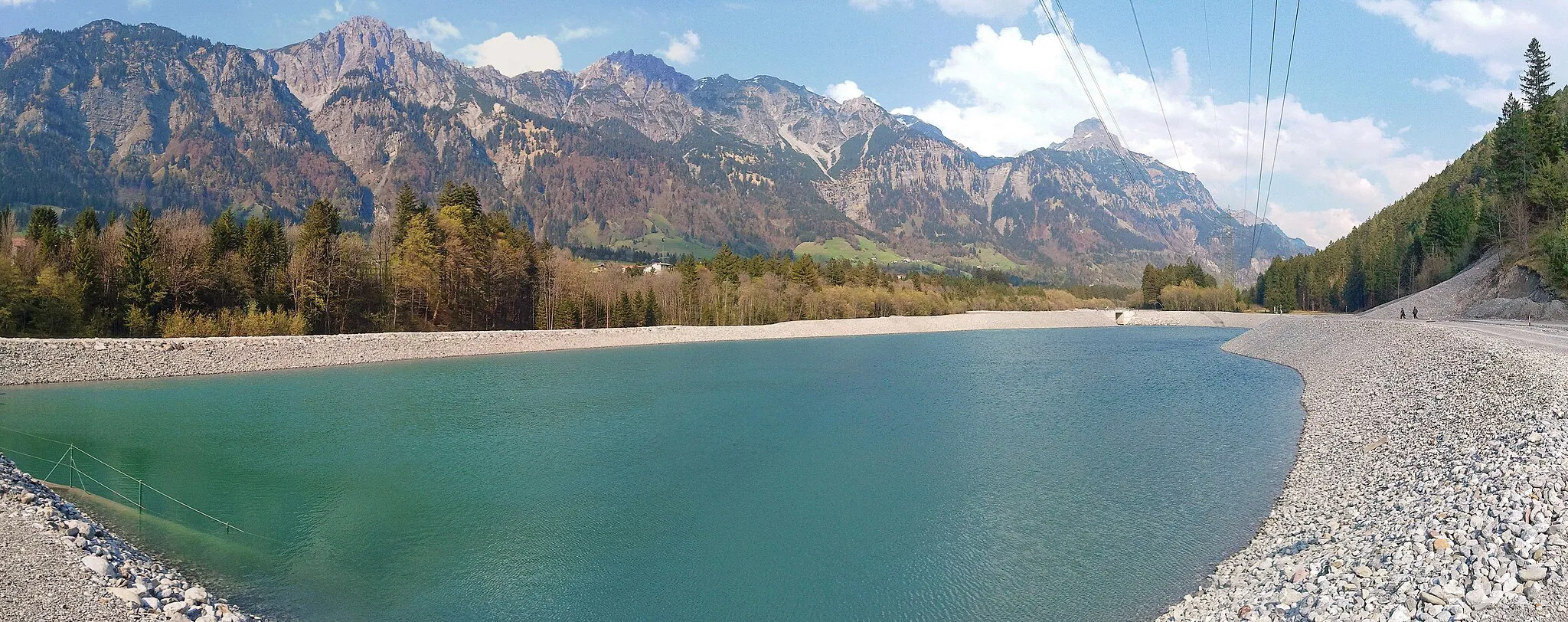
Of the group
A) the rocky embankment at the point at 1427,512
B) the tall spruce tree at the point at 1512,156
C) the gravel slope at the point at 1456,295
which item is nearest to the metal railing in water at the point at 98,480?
the rocky embankment at the point at 1427,512

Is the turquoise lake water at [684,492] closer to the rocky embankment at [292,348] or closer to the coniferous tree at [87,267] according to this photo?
the rocky embankment at [292,348]

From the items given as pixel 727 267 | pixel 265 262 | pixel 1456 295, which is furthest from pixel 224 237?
pixel 1456 295

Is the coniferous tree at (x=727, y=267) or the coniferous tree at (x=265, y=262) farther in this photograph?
the coniferous tree at (x=727, y=267)

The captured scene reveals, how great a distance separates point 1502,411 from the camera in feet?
48.0

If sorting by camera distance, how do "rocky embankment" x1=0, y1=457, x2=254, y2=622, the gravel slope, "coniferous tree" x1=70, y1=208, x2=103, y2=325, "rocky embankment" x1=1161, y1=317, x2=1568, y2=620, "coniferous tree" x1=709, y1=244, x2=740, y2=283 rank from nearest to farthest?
"rocky embankment" x1=1161, y1=317, x2=1568, y2=620
"rocky embankment" x1=0, y1=457, x2=254, y2=622
"coniferous tree" x1=70, y1=208, x2=103, y2=325
the gravel slope
"coniferous tree" x1=709, y1=244, x2=740, y2=283

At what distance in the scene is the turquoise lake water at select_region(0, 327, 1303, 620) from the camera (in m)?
10.6

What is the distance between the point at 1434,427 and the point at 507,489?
64.3ft

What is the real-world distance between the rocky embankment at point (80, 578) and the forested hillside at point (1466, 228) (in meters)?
50.7

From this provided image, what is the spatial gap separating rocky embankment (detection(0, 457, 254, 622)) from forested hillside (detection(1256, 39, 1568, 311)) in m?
50.7

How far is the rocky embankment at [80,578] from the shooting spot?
812 centimetres

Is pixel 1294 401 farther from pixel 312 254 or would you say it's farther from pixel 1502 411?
pixel 312 254

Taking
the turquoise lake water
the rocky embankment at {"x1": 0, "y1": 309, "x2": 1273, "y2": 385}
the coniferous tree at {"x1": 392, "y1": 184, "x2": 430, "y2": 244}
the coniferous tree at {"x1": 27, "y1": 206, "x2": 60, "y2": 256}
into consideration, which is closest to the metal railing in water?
the turquoise lake water

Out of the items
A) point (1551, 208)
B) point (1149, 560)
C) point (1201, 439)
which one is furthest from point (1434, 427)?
point (1551, 208)

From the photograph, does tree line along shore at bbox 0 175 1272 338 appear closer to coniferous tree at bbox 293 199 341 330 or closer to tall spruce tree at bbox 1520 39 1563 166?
coniferous tree at bbox 293 199 341 330
